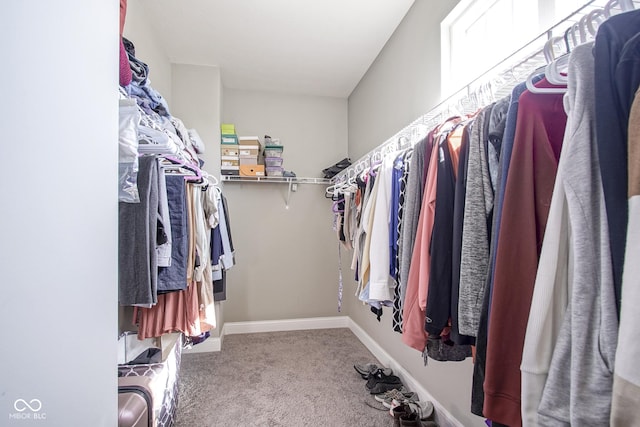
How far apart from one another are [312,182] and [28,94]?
9.34ft

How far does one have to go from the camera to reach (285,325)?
10.1 ft

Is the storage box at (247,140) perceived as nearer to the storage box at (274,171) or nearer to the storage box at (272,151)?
the storage box at (272,151)

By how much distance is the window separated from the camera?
1089 millimetres

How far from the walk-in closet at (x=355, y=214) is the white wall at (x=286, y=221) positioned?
1.10 ft

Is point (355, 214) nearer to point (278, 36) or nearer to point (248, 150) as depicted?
point (248, 150)

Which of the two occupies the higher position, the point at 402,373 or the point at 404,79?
the point at 404,79

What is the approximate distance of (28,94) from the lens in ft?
1.25

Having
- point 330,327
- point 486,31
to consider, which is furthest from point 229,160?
point 486,31

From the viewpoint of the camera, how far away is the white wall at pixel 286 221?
10.0ft

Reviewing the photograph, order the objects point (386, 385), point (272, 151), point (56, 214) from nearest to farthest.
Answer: point (56, 214), point (386, 385), point (272, 151)

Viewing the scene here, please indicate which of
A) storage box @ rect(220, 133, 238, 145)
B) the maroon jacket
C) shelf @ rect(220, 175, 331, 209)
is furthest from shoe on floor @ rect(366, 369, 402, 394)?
storage box @ rect(220, 133, 238, 145)

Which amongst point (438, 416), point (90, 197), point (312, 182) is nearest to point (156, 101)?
point (90, 197)

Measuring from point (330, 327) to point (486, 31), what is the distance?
299 centimetres

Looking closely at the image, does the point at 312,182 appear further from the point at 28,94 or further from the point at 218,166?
the point at 28,94
